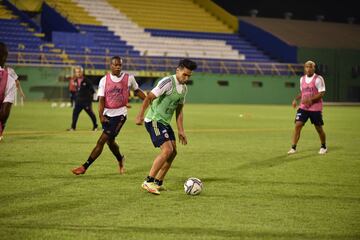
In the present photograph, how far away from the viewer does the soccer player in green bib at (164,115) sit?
892 cm

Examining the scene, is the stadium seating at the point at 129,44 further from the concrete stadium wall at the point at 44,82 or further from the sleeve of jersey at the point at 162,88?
the sleeve of jersey at the point at 162,88

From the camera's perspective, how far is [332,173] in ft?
37.6

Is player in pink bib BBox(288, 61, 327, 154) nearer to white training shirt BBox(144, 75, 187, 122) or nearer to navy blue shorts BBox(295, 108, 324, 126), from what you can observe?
navy blue shorts BBox(295, 108, 324, 126)

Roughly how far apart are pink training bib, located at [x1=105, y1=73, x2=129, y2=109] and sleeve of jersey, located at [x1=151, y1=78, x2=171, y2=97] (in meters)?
2.20

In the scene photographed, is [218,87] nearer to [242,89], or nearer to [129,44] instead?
[242,89]

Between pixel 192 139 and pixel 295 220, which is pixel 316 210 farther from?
pixel 192 139

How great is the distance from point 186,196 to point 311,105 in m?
7.50

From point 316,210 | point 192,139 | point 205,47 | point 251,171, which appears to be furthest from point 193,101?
point 316,210

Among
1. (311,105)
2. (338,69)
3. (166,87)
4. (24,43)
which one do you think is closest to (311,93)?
(311,105)

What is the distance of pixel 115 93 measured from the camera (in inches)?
435

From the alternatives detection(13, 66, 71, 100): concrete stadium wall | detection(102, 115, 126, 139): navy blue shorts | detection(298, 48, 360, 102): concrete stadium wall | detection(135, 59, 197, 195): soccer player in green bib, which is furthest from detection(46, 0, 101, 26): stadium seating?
detection(135, 59, 197, 195): soccer player in green bib

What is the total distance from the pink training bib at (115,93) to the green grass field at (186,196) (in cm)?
126

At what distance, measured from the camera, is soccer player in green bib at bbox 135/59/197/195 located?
8.92 meters

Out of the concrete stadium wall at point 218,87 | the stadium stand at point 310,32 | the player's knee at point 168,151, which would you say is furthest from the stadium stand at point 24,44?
the player's knee at point 168,151
